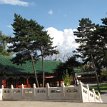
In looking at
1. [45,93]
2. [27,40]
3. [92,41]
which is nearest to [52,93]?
[45,93]

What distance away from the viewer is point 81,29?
192 feet

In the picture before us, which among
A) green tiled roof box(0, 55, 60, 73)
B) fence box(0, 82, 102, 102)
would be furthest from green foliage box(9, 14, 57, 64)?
fence box(0, 82, 102, 102)

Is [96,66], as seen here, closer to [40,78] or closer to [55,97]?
[40,78]

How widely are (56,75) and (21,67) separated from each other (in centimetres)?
684

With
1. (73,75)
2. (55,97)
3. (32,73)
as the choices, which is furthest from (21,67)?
(55,97)

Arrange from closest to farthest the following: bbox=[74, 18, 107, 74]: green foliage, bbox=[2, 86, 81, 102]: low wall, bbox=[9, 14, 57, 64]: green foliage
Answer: bbox=[2, 86, 81, 102]: low wall, bbox=[9, 14, 57, 64]: green foliage, bbox=[74, 18, 107, 74]: green foliage

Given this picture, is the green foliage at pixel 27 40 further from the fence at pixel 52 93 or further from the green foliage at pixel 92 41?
the fence at pixel 52 93

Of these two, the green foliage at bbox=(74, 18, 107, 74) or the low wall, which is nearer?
the low wall

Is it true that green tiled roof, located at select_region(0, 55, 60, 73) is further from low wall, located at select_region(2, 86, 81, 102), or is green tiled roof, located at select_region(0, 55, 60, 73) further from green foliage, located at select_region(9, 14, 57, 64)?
low wall, located at select_region(2, 86, 81, 102)

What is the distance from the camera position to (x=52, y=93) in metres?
26.6

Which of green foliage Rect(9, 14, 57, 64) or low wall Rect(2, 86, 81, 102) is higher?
green foliage Rect(9, 14, 57, 64)

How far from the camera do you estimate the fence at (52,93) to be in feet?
82.9

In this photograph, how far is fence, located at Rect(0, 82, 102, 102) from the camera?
995 inches

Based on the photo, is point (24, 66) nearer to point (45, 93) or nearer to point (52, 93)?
point (45, 93)
